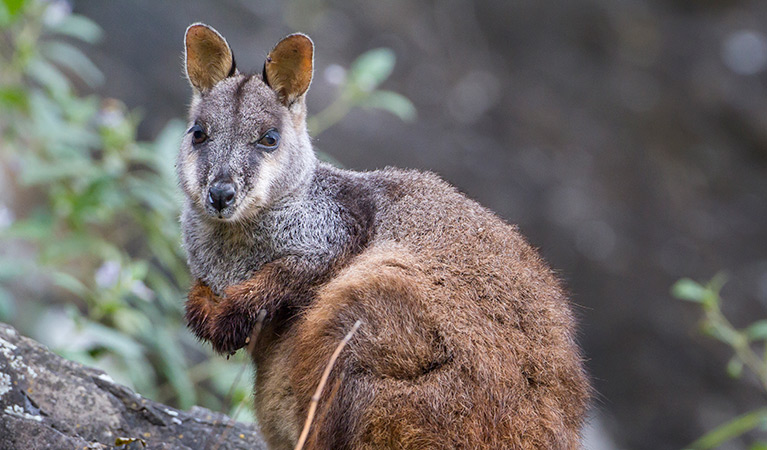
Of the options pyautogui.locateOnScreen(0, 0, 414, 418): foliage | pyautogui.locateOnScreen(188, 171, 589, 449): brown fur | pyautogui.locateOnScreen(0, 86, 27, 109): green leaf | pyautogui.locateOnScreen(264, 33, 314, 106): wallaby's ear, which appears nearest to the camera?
pyautogui.locateOnScreen(188, 171, 589, 449): brown fur

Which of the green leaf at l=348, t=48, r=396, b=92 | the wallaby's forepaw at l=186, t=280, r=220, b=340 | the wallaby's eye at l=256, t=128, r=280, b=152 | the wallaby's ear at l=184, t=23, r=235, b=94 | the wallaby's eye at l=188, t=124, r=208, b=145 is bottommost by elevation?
the wallaby's forepaw at l=186, t=280, r=220, b=340

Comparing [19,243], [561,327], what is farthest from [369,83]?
[19,243]

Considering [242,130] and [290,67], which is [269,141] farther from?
[290,67]

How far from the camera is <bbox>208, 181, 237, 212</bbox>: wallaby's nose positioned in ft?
15.6

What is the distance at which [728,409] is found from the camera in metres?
12.0

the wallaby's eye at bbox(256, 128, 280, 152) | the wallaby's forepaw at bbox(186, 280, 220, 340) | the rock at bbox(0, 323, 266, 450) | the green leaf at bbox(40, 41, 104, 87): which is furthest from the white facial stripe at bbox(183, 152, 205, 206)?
the green leaf at bbox(40, 41, 104, 87)

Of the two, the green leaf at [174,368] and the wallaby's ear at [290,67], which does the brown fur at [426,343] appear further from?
the green leaf at [174,368]

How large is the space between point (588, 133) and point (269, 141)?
9.54m

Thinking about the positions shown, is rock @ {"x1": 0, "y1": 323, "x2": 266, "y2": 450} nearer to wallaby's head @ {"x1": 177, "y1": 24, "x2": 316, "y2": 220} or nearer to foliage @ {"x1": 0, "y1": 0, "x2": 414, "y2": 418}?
foliage @ {"x1": 0, "y1": 0, "x2": 414, "y2": 418}

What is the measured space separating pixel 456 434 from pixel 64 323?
18.1ft

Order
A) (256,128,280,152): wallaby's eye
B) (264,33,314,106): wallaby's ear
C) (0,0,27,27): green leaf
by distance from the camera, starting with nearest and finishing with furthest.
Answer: (256,128,280,152): wallaby's eye, (264,33,314,106): wallaby's ear, (0,0,27,27): green leaf

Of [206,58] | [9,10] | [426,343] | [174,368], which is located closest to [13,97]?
[9,10]

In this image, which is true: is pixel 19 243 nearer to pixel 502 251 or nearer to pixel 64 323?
pixel 64 323

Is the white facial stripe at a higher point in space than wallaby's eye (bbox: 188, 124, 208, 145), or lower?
lower
